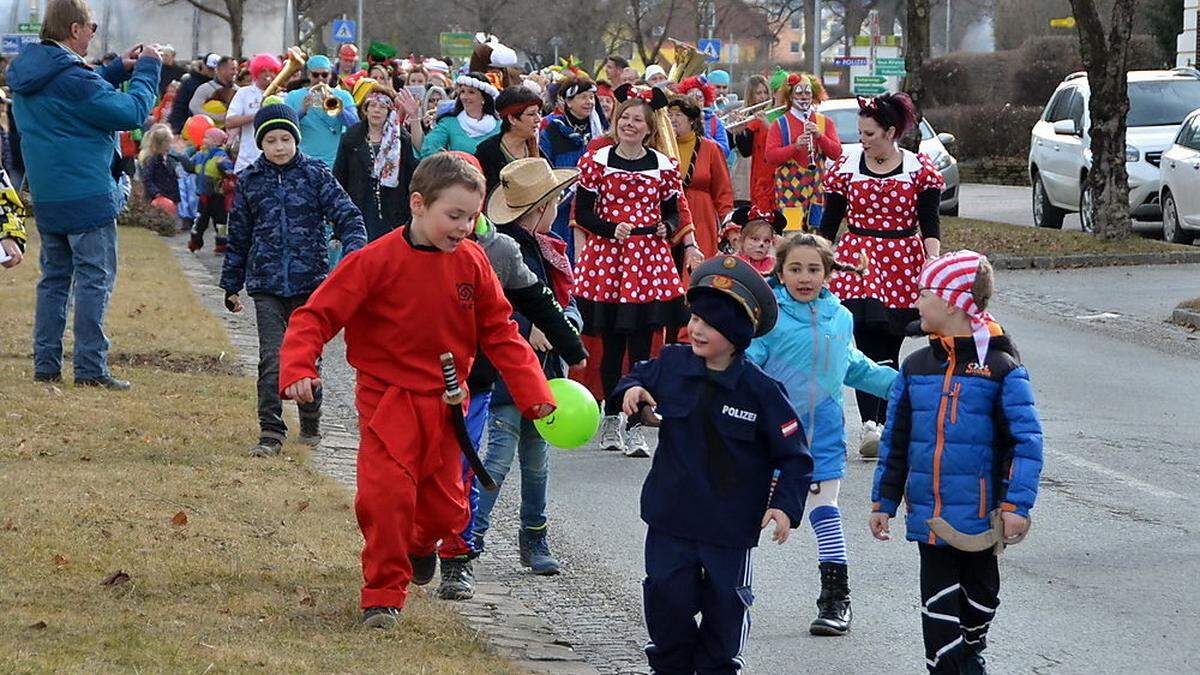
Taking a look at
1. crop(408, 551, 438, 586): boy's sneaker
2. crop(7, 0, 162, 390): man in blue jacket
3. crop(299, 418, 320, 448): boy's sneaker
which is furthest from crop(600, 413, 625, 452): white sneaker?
crop(408, 551, 438, 586): boy's sneaker

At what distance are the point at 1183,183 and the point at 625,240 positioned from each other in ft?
42.7

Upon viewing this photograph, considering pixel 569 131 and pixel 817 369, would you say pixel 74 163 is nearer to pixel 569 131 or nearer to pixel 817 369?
pixel 569 131

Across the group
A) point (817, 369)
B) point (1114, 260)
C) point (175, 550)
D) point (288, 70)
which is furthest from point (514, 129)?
point (1114, 260)

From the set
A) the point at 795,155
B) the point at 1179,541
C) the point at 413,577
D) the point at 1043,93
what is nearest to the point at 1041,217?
the point at 795,155

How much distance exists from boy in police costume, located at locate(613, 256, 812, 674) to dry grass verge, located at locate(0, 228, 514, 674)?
0.85 m

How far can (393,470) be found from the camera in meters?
6.45

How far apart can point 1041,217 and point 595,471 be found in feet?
54.6

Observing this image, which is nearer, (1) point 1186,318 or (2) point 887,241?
(2) point 887,241

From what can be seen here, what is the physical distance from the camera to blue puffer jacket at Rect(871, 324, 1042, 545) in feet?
18.7

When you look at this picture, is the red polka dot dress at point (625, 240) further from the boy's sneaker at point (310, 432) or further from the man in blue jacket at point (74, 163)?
the man in blue jacket at point (74, 163)

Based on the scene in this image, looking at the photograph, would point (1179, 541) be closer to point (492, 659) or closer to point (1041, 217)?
point (492, 659)

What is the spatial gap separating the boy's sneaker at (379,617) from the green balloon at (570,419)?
0.78 m

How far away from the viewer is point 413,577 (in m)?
6.83

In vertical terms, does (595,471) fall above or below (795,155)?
below
